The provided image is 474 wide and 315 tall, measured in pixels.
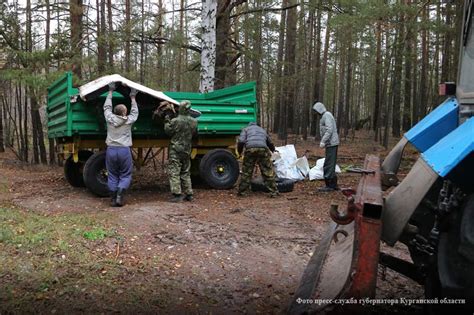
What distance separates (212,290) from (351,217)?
222 centimetres

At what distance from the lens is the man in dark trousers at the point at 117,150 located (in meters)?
7.29

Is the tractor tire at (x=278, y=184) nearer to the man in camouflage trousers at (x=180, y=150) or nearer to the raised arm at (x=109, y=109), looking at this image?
the man in camouflage trousers at (x=180, y=150)

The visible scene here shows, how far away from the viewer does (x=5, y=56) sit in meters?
12.7

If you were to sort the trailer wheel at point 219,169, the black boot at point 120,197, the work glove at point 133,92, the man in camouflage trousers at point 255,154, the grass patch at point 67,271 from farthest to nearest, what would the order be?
the trailer wheel at point 219,169, the man in camouflage trousers at point 255,154, the work glove at point 133,92, the black boot at point 120,197, the grass patch at point 67,271

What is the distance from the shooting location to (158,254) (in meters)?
5.01

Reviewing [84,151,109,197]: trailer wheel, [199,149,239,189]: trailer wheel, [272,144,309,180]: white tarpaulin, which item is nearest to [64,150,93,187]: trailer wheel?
[84,151,109,197]: trailer wheel

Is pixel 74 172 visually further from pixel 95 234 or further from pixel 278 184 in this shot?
pixel 278 184

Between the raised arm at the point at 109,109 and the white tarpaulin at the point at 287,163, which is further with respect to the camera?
the white tarpaulin at the point at 287,163

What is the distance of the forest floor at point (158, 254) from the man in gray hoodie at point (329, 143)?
1113 millimetres

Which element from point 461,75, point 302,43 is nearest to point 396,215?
point 461,75

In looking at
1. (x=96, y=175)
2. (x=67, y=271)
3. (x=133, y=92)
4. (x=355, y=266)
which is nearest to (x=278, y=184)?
(x=133, y=92)

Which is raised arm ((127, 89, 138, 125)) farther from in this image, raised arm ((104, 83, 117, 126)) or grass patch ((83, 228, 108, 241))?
grass patch ((83, 228, 108, 241))

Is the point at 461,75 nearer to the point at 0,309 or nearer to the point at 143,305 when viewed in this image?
the point at 143,305

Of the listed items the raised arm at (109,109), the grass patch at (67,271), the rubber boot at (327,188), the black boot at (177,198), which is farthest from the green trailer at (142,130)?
the grass patch at (67,271)
